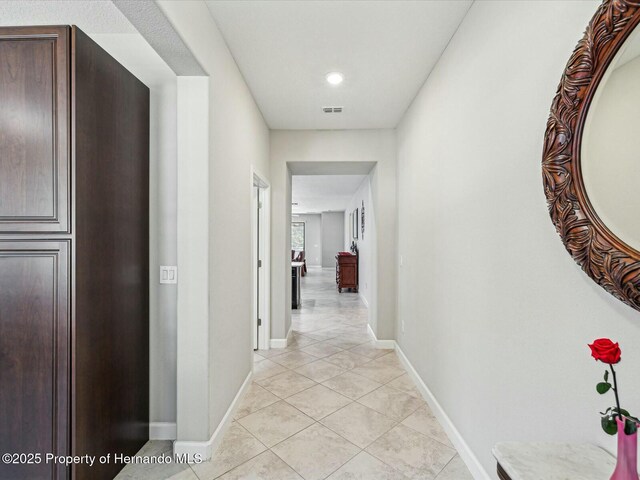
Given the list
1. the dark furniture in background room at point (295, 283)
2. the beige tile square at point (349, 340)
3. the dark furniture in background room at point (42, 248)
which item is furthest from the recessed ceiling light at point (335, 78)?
the dark furniture in background room at point (295, 283)

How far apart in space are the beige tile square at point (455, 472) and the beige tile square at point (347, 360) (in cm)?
151

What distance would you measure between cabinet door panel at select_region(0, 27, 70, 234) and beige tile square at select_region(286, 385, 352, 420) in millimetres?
2014

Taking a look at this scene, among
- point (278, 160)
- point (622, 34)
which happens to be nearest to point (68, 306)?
point (622, 34)

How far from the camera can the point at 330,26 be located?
6.68ft

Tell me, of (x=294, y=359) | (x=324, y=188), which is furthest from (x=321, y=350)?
(x=324, y=188)

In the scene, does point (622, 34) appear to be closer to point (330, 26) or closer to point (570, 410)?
point (570, 410)

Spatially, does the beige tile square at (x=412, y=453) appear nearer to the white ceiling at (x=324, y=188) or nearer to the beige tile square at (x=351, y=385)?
the beige tile square at (x=351, y=385)

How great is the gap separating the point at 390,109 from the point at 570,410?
2891mm

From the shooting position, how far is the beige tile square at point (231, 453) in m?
1.82

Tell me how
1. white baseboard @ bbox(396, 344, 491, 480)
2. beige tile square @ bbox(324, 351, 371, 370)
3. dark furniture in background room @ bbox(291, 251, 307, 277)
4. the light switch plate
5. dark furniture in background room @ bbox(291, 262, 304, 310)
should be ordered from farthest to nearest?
dark furniture in background room @ bbox(291, 251, 307, 277)
dark furniture in background room @ bbox(291, 262, 304, 310)
beige tile square @ bbox(324, 351, 371, 370)
the light switch plate
white baseboard @ bbox(396, 344, 491, 480)

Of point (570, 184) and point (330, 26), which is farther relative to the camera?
point (330, 26)

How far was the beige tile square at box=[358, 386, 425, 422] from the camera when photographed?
244 cm

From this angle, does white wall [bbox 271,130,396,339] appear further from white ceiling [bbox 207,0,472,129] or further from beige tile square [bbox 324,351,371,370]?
white ceiling [bbox 207,0,472,129]

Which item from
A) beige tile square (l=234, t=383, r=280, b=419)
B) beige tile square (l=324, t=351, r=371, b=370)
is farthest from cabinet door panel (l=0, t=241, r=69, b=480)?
beige tile square (l=324, t=351, r=371, b=370)
